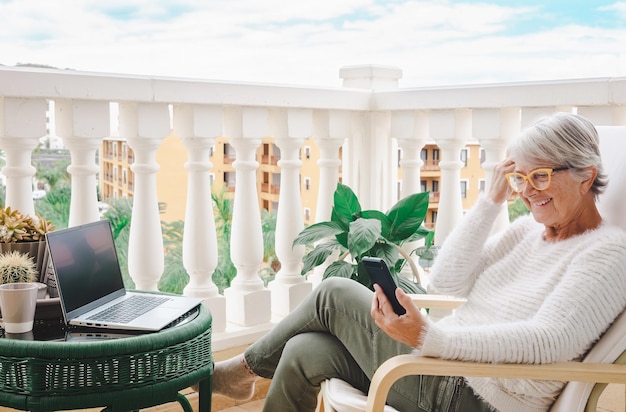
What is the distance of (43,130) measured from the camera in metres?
2.17

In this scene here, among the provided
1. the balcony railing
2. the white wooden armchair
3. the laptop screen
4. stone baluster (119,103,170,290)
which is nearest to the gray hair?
the white wooden armchair

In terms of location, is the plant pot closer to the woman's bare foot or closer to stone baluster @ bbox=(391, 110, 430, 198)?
the woman's bare foot

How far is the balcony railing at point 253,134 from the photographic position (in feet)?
7.23

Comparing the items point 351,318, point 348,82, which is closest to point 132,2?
point 348,82

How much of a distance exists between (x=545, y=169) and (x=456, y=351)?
468mm

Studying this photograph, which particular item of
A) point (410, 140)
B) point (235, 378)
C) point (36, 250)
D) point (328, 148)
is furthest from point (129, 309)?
point (410, 140)

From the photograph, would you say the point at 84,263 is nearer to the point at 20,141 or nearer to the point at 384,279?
the point at 20,141

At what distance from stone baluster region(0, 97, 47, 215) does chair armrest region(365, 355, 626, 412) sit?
1158 mm

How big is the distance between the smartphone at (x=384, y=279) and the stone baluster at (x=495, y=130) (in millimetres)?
978

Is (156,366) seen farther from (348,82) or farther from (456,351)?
(348,82)

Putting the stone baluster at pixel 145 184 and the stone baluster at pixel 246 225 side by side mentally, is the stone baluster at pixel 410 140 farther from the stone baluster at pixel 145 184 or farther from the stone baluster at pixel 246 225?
the stone baluster at pixel 145 184

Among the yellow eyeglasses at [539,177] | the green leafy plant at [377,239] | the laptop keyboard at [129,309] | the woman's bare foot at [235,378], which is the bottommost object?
the woman's bare foot at [235,378]

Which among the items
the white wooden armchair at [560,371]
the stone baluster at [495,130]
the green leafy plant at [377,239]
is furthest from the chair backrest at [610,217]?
the green leafy plant at [377,239]

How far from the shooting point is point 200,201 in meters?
2.55
